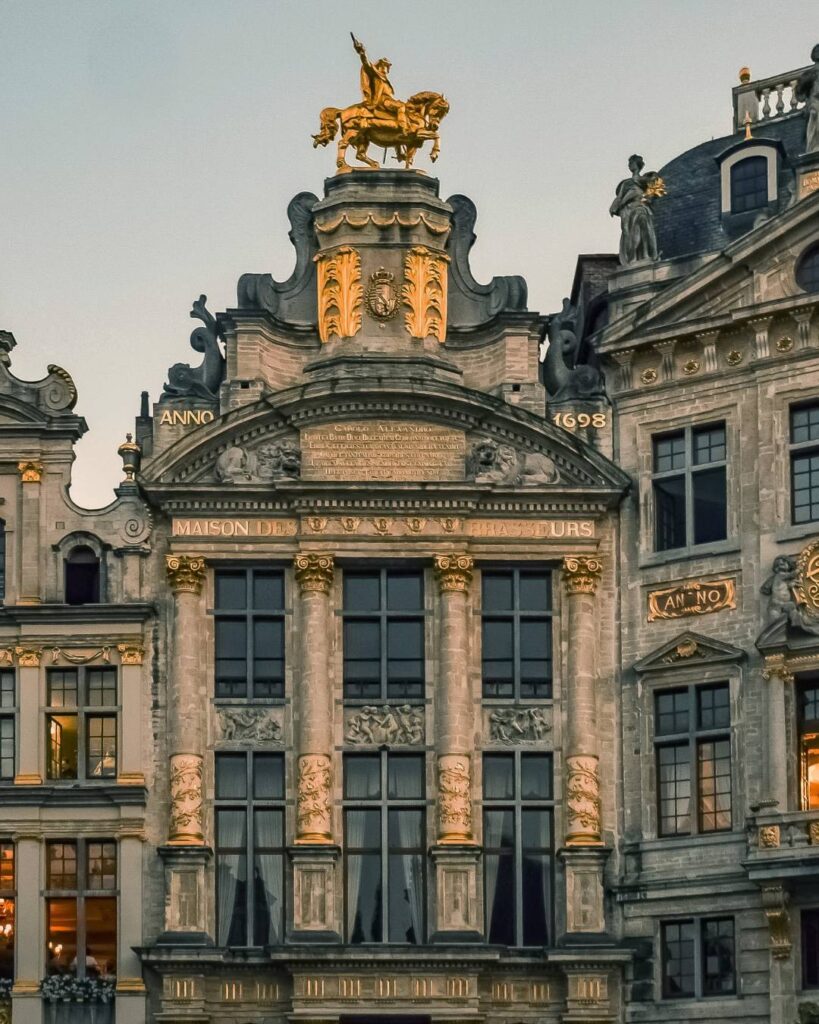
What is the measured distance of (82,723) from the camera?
175ft

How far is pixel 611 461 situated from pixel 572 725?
185 inches

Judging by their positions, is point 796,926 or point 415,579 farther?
point 415,579

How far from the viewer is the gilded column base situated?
52.6 metres

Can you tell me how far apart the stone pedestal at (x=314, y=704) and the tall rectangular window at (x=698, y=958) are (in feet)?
19.5

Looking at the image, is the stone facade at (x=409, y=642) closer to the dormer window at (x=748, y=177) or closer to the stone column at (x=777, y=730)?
the stone column at (x=777, y=730)

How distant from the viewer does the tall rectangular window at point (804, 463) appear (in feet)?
173

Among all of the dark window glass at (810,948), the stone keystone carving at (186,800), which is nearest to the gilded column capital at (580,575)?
the dark window glass at (810,948)

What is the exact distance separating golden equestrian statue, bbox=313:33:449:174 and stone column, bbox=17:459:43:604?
25.4ft

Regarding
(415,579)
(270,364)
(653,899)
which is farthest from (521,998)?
(270,364)

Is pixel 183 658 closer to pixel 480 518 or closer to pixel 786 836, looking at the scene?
pixel 480 518

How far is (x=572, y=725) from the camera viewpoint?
53.1 m

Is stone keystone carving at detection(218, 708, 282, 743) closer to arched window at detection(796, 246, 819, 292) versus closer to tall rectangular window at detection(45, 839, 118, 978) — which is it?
tall rectangular window at detection(45, 839, 118, 978)

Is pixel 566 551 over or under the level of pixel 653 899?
over

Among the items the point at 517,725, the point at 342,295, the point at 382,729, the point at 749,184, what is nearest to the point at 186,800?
the point at 382,729
